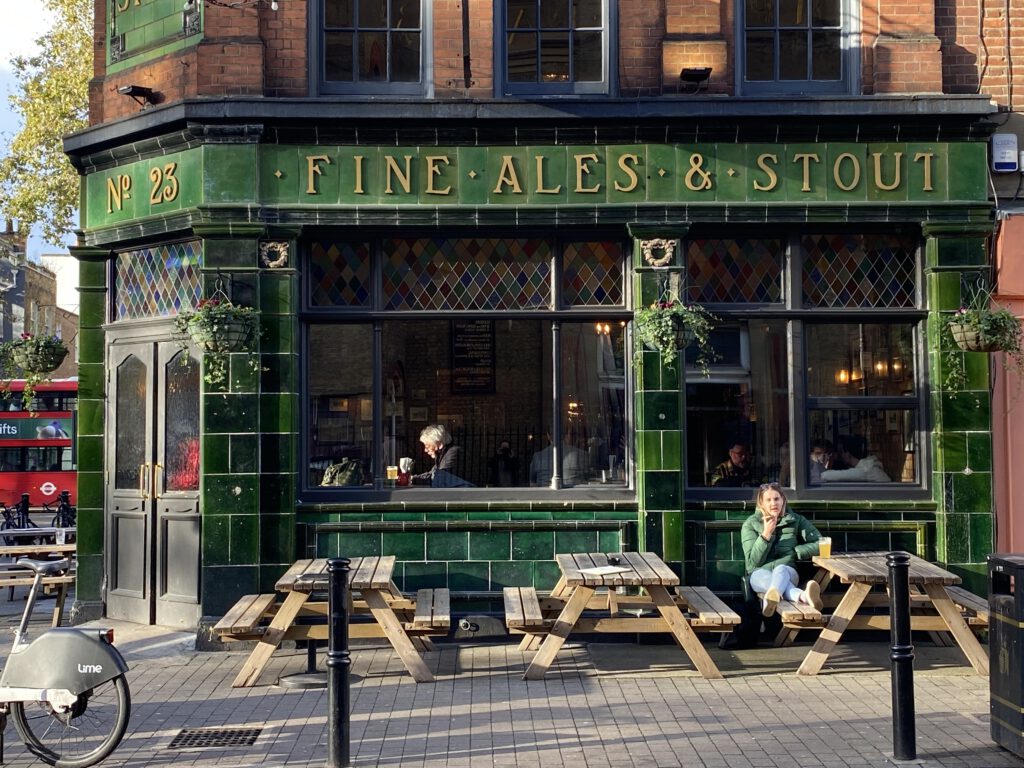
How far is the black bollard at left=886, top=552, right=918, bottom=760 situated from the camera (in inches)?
254

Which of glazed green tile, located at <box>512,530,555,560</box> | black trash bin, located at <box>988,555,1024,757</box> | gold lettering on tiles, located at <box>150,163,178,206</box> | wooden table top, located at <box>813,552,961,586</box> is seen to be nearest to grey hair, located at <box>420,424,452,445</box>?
glazed green tile, located at <box>512,530,555,560</box>

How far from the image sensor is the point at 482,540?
33.2 ft

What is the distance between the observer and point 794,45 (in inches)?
415

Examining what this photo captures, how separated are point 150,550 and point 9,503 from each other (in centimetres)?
2014

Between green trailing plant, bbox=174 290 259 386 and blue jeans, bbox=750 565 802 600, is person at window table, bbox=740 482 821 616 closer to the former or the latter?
blue jeans, bbox=750 565 802 600

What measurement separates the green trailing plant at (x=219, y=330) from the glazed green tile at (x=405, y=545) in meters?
1.86

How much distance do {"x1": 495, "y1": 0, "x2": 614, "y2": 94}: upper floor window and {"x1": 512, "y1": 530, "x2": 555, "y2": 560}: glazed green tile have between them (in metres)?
3.90

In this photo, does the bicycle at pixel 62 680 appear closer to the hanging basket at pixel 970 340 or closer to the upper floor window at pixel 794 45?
the hanging basket at pixel 970 340

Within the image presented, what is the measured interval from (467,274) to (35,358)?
436cm

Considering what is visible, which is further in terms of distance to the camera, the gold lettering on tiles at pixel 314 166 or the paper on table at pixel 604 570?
the gold lettering on tiles at pixel 314 166

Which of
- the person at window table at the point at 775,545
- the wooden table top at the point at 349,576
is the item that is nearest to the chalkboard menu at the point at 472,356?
the wooden table top at the point at 349,576

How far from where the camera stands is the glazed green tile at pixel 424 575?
1008 centimetres

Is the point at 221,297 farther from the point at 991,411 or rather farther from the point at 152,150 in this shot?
the point at 991,411

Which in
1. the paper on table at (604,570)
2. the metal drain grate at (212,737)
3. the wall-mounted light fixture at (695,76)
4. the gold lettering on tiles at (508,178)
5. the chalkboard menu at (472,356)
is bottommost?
the metal drain grate at (212,737)
